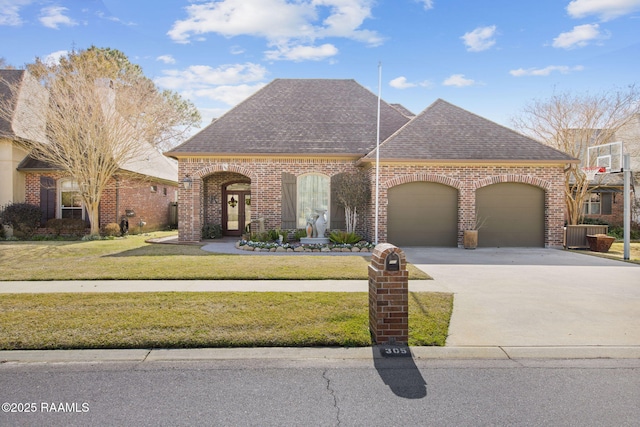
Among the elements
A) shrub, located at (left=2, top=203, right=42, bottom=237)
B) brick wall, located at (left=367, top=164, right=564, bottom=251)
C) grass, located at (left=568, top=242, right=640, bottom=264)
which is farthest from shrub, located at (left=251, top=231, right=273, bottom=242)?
grass, located at (left=568, top=242, right=640, bottom=264)

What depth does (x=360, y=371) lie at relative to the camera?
4.41 m

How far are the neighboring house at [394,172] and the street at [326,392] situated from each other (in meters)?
10.9

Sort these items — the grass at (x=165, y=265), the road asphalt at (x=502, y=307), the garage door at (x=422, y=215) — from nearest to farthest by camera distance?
the road asphalt at (x=502, y=307)
the grass at (x=165, y=265)
the garage door at (x=422, y=215)

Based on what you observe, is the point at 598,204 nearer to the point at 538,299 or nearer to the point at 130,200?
the point at 538,299

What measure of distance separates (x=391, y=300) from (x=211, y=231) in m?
13.9

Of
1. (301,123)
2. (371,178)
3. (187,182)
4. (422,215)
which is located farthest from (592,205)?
(187,182)

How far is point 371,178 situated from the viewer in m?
15.4

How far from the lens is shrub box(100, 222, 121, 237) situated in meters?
18.3

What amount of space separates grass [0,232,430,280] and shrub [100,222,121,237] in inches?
180

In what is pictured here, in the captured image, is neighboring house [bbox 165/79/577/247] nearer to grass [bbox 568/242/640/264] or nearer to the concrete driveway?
grass [bbox 568/242/640/264]

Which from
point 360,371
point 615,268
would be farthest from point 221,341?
point 615,268

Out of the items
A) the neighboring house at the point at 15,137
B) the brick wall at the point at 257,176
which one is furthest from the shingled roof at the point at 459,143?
the neighboring house at the point at 15,137

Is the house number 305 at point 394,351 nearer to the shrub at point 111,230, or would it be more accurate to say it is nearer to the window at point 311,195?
the window at point 311,195

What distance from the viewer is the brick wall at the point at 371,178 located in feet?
50.1
